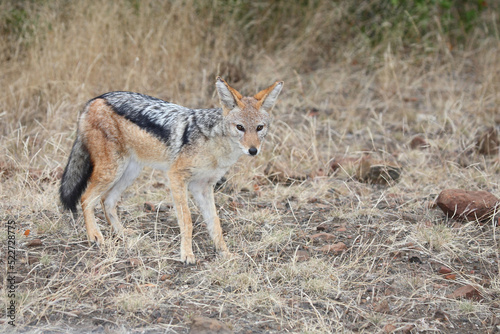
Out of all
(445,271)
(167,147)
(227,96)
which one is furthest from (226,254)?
(445,271)

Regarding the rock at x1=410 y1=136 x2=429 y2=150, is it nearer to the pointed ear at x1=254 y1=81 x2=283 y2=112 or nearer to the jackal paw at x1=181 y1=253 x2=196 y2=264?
the pointed ear at x1=254 y1=81 x2=283 y2=112

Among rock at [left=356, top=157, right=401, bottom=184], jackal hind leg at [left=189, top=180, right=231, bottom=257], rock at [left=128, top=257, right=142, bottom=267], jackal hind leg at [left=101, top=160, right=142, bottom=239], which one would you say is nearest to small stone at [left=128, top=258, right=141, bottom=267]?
rock at [left=128, top=257, right=142, bottom=267]

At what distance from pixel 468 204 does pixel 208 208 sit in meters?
2.25

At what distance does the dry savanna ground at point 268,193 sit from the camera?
398 centimetres

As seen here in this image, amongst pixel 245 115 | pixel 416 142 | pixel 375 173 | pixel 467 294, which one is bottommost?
pixel 416 142

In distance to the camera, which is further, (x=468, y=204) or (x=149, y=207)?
(x=149, y=207)

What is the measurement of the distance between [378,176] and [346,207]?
95 cm

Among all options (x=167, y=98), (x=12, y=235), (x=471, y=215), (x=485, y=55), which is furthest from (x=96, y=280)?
(x=485, y=55)

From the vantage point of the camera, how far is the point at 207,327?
3.60 metres

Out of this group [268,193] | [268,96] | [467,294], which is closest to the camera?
[467,294]

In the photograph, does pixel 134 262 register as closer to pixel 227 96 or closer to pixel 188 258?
pixel 188 258

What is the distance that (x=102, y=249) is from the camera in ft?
15.2

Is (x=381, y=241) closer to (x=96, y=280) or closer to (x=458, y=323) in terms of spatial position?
(x=458, y=323)

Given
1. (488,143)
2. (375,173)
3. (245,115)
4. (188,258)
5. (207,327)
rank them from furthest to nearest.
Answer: (488,143) → (375,173) → (245,115) → (188,258) → (207,327)
